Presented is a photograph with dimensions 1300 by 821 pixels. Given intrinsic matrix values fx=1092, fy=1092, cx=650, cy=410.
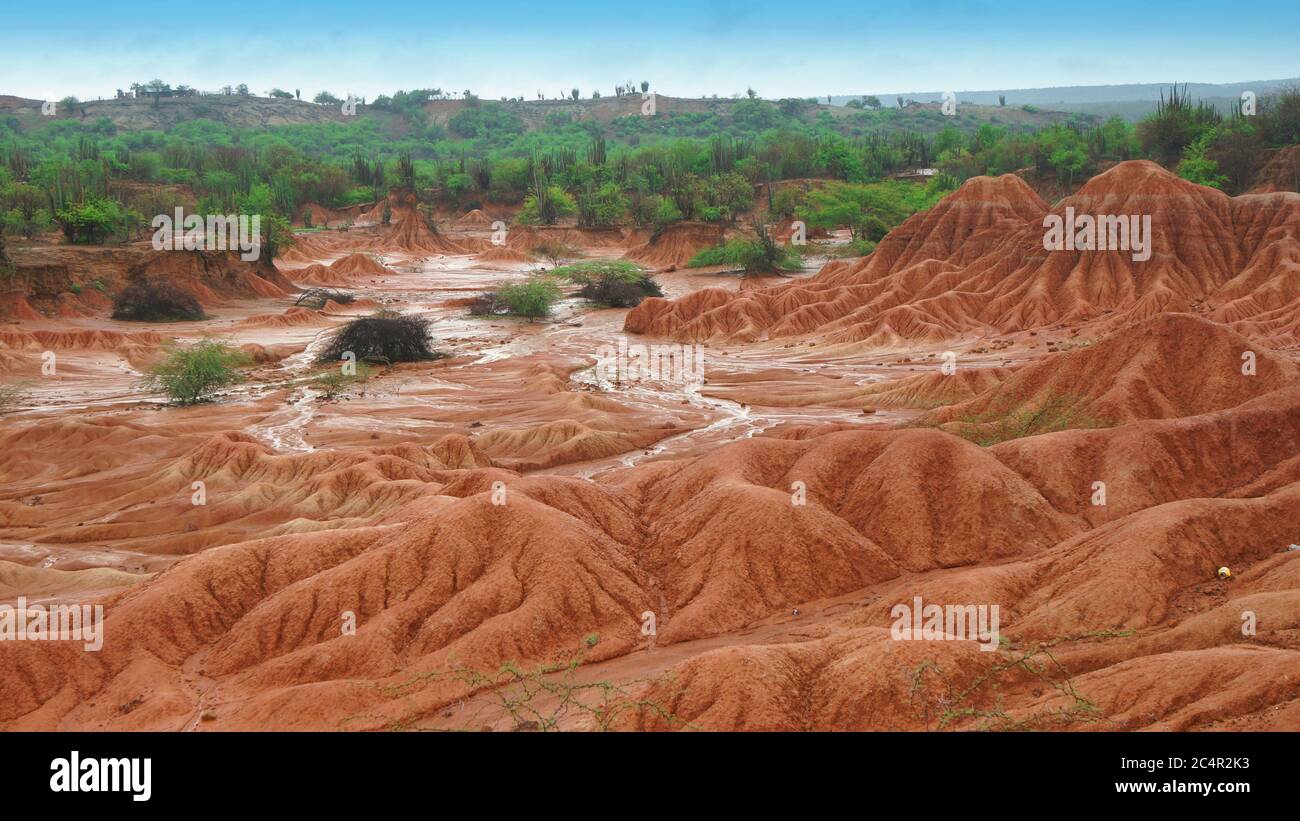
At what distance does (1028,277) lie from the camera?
53250 millimetres

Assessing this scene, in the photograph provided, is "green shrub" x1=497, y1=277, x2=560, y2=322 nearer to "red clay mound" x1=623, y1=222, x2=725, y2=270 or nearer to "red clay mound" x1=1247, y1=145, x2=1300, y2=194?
"red clay mound" x1=623, y1=222, x2=725, y2=270

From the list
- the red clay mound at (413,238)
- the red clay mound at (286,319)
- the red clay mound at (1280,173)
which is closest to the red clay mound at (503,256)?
the red clay mound at (413,238)

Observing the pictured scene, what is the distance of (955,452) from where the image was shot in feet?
77.4

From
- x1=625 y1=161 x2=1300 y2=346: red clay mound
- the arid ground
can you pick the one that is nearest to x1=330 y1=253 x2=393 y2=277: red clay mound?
x1=625 y1=161 x2=1300 y2=346: red clay mound

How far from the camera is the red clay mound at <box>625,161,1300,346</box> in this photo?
4741 cm

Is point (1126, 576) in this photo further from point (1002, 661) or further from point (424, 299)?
point (424, 299)

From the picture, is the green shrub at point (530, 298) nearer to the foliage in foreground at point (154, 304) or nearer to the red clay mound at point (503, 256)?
the foliage in foreground at point (154, 304)

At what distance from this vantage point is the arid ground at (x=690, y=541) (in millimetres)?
14172

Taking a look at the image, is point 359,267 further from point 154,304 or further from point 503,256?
point 154,304

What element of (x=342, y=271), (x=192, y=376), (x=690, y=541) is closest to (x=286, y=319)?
(x=192, y=376)

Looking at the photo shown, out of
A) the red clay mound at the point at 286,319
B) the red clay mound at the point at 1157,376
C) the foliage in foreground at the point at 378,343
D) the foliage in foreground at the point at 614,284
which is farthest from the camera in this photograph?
the foliage in foreground at the point at 614,284

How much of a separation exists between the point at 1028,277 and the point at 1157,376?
25393mm

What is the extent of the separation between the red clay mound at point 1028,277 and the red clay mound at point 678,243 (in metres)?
23.9

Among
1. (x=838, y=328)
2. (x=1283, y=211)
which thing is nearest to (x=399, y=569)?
(x=838, y=328)
